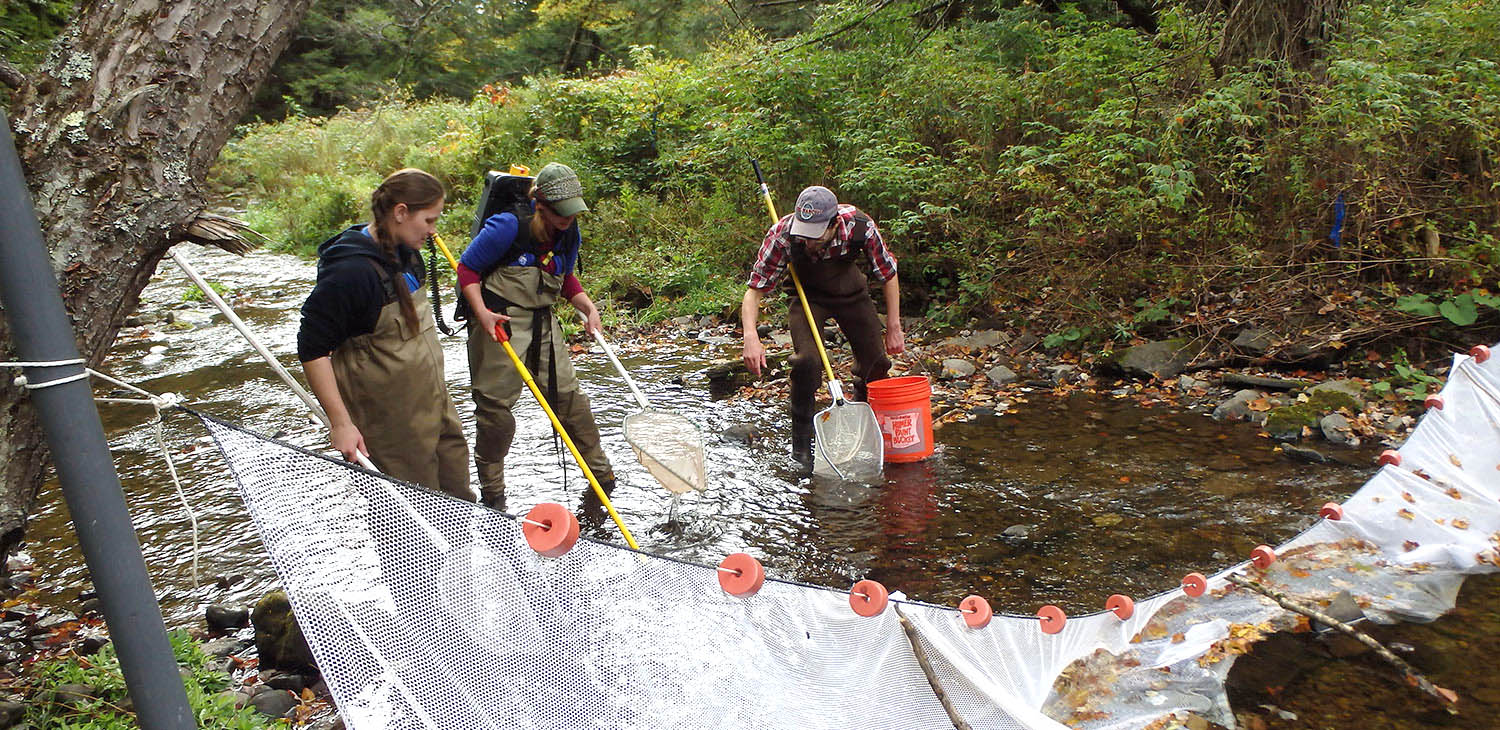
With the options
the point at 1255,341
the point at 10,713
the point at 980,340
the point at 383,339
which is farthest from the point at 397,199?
the point at 1255,341

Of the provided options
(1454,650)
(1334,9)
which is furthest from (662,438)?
(1334,9)

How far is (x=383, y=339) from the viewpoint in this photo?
12.0ft

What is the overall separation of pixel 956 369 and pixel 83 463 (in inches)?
277

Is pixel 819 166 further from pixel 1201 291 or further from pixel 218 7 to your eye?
pixel 218 7

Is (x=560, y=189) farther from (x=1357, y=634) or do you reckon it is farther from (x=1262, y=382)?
(x=1262, y=382)

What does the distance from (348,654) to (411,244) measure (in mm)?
1940

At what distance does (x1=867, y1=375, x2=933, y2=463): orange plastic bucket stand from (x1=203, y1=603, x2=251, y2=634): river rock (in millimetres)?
3692

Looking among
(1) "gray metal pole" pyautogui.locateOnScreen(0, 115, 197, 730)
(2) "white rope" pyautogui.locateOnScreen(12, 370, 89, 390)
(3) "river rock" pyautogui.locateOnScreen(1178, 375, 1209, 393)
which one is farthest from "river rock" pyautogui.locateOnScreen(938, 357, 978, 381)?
(2) "white rope" pyautogui.locateOnScreen(12, 370, 89, 390)

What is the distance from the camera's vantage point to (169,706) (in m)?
1.93

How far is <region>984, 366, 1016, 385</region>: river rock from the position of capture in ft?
25.3

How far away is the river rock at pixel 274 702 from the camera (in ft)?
11.1

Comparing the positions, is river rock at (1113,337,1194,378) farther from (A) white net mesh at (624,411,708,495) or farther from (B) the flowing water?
(A) white net mesh at (624,411,708,495)

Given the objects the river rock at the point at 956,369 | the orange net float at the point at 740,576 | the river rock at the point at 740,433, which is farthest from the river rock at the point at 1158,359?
the orange net float at the point at 740,576

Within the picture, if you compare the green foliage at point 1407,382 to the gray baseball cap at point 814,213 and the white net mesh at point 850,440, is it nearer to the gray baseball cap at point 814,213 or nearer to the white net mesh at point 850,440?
the white net mesh at point 850,440
